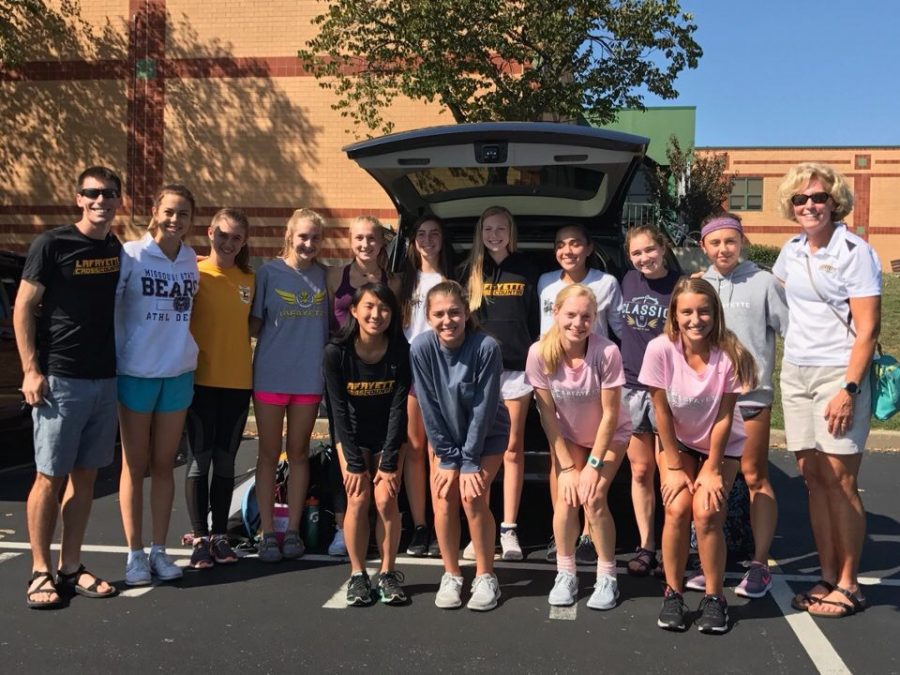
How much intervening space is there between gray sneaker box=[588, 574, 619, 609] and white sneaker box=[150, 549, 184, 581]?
211cm

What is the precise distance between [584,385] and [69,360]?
245cm

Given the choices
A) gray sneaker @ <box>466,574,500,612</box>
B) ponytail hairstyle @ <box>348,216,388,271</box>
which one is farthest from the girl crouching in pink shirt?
ponytail hairstyle @ <box>348,216,388,271</box>

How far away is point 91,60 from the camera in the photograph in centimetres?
1792

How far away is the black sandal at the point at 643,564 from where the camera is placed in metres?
4.36

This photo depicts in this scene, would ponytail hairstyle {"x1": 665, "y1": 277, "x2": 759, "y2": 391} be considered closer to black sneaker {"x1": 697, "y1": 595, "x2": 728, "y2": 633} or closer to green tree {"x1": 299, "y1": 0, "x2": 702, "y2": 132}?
black sneaker {"x1": 697, "y1": 595, "x2": 728, "y2": 633}

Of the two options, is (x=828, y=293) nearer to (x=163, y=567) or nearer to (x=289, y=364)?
(x=289, y=364)

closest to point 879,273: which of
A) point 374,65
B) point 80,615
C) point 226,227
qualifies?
point 226,227

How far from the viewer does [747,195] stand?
42.1 m

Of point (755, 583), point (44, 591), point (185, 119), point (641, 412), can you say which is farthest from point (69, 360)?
point (185, 119)

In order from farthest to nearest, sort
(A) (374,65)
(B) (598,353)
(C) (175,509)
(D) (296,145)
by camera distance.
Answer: (D) (296,145) < (A) (374,65) < (C) (175,509) < (B) (598,353)

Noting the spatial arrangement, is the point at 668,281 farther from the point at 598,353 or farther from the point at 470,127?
the point at 470,127

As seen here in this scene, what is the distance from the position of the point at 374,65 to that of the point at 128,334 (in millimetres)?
12229

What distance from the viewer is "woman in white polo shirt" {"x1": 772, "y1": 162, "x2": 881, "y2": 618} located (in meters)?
3.76

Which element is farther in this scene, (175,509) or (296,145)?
(296,145)
